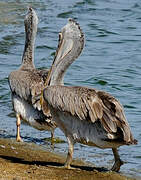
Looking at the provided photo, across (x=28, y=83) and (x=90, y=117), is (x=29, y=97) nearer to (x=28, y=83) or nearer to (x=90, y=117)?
(x=28, y=83)

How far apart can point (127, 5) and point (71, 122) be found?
14745 mm

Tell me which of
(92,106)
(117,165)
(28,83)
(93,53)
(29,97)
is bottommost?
(93,53)

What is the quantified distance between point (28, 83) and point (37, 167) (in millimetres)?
2241

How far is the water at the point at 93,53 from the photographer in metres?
9.67

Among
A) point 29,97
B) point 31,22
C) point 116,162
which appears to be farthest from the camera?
point 31,22

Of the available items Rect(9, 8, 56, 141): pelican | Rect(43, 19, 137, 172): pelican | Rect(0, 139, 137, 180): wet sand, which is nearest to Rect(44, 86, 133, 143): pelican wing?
Rect(43, 19, 137, 172): pelican

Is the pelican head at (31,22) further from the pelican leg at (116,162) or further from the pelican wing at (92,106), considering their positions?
Result: the pelican leg at (116,162)

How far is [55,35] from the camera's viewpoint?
58.7ft

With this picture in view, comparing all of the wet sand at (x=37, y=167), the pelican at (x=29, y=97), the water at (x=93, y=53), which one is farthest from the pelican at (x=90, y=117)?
the pelican at (x=29, y=97)

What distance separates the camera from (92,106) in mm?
7391

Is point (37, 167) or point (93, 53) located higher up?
point (37, 167)

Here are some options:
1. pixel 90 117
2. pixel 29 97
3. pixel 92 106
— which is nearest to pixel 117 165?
pixel 90 117

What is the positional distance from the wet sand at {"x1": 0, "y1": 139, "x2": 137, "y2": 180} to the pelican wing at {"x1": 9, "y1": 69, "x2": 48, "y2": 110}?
0.83 m

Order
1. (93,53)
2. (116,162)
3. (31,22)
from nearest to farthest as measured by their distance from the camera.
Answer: (116,162) < (31,22) < (93,53)
